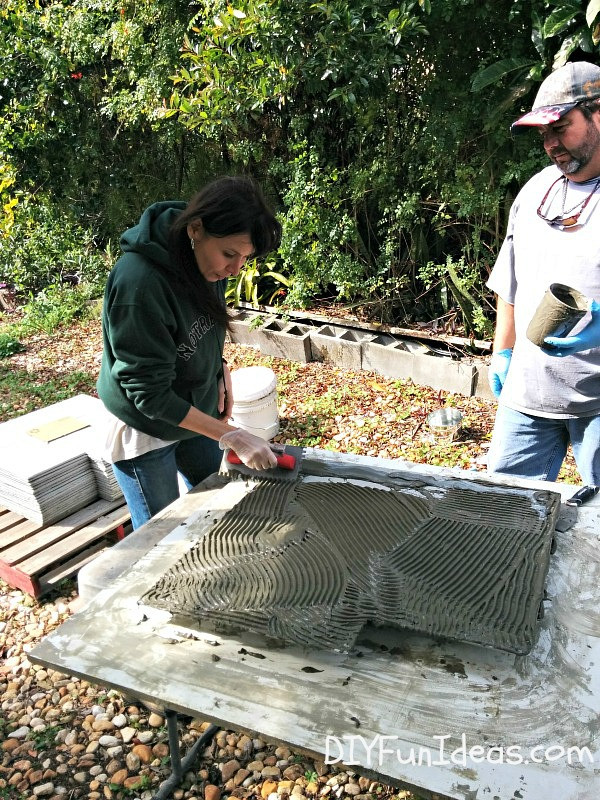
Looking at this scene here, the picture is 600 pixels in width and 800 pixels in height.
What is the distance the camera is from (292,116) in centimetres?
536

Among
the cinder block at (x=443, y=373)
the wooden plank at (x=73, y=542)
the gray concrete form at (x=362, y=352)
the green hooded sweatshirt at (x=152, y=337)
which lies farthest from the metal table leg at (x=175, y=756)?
the cinder block at (x=443, y=373)

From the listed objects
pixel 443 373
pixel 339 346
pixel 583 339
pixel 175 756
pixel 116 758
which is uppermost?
pixel 583 339

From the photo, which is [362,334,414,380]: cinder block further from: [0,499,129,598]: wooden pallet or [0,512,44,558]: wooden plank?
[0,512,44,558]: wooden plank

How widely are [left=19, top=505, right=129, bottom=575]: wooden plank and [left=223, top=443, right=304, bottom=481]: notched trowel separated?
1.40 m

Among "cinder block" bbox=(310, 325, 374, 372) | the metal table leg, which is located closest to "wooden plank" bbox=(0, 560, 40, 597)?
the metal table leg

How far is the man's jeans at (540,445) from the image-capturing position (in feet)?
7.20

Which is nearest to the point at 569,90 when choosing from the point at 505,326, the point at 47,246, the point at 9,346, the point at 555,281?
the point at 555,281

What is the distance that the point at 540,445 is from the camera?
231 centimetres

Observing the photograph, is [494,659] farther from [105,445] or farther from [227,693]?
[105,445]

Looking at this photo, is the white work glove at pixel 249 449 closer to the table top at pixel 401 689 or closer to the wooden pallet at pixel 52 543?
the table top at pixel 401 689

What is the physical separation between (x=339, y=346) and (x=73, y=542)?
2.90 meters

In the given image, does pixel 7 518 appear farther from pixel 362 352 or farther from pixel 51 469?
pixel 362 352

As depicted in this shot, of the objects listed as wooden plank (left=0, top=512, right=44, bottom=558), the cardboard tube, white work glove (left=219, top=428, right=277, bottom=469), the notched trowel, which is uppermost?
the cardboard tube

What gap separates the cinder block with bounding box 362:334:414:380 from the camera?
4.85 meters
